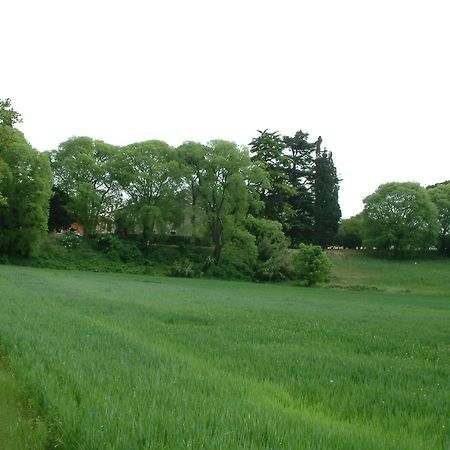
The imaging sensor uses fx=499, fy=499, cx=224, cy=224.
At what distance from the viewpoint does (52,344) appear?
911 cm

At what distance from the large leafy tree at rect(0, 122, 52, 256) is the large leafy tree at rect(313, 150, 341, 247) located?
118 ft

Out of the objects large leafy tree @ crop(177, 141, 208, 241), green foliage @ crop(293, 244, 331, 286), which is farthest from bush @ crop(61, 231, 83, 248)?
green foliage @ crop(293, 244, 331, 286)

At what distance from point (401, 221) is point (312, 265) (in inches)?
910

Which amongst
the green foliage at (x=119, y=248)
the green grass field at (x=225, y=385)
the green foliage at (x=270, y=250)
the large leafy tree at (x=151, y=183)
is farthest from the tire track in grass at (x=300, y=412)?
the large leafy tree at (x=151, y=183)

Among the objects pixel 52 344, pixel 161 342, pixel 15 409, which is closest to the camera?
pixel 15 409

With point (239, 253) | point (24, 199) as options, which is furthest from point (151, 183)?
point (24, 199)

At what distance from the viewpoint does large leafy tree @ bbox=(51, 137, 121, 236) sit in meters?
60.1

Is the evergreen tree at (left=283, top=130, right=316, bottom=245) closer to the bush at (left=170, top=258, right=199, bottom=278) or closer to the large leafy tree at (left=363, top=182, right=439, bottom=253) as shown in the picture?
the large leafy tree at (left=363, top=182, right=439, bottom=253)

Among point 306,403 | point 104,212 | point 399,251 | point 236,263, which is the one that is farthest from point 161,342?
point 399,251

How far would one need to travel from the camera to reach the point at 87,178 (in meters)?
61.2

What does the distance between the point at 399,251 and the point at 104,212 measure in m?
40.9

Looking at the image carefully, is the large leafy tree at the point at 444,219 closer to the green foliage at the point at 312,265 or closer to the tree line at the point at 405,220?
the tree line at the point at 405,220

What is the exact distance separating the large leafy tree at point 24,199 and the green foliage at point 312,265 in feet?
90.0

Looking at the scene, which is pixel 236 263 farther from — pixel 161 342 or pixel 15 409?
pixel 15 409
